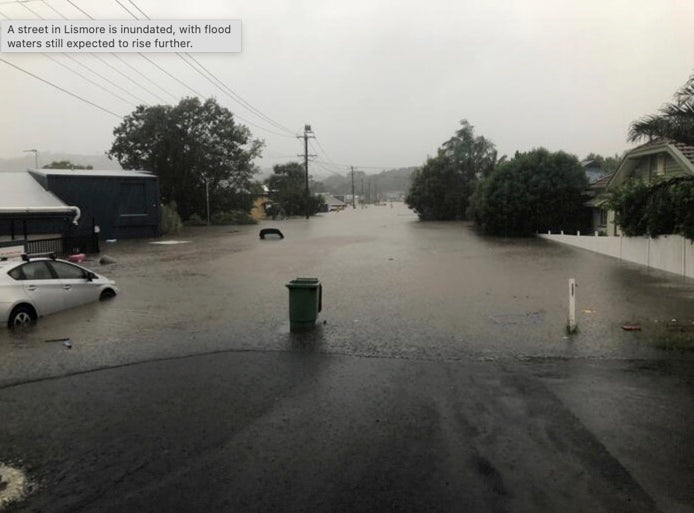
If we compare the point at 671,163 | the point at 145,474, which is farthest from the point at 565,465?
the point at 671,163

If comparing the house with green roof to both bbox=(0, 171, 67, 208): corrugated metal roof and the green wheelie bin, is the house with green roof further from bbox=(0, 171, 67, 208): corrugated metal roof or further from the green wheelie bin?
bbox=(0, 171, 67, 208): corrugated metal roof

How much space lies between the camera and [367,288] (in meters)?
17.5

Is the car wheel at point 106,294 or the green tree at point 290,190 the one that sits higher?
the green tree at point 290,190

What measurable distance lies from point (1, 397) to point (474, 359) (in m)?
6.51

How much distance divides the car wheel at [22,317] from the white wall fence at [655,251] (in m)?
→ 17.8

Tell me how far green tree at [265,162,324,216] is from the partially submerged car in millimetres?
71623

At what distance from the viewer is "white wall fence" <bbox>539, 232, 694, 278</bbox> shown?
62.5ft

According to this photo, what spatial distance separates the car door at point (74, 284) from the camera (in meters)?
14.0

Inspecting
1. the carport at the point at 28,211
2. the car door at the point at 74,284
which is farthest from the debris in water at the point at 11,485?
the carport at the point at 28,211

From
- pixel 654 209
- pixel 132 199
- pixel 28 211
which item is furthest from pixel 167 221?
pixel 654 209

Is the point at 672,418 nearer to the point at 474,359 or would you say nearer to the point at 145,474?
the point at 474,359

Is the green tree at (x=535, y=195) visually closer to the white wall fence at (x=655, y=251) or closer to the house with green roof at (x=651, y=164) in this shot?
the house with green roof at (x=651, y=164)

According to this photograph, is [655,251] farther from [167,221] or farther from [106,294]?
[167,221]

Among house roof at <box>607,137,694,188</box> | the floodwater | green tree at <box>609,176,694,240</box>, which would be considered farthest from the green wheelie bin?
house roof at <box>607,137,694,188</box>
